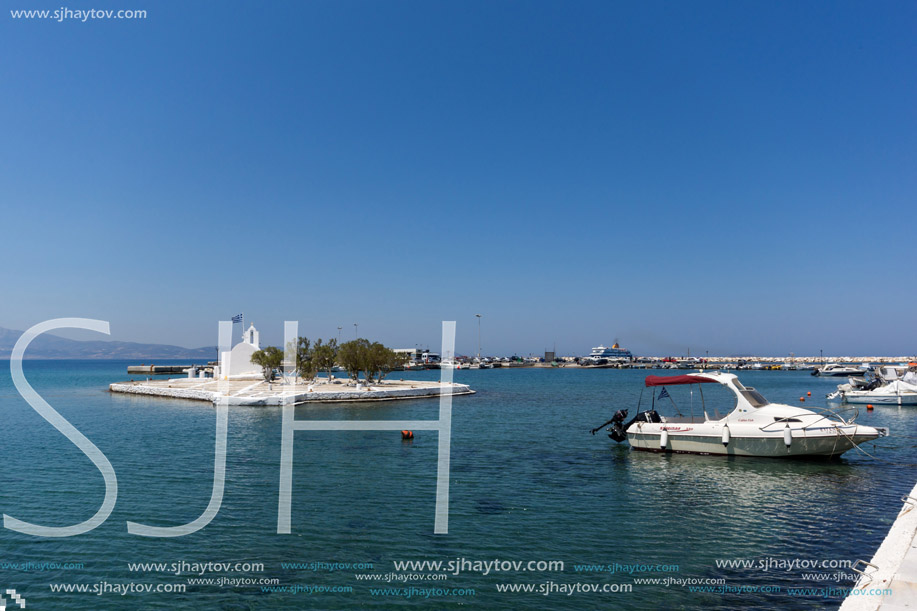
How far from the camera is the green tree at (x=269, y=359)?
205ft

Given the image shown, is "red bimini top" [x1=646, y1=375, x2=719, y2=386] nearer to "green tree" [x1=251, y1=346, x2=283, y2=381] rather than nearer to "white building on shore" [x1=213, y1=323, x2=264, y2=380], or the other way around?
"green tree" [x1=251, y1=346, x2=283, y2=381]

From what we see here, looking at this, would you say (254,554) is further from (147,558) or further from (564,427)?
(564,427)

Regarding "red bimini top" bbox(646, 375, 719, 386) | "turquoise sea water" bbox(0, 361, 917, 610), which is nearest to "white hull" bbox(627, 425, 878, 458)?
"turquoise sea water" bbox(0, 361, 917, 610)

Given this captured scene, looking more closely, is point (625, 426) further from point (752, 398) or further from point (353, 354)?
point (353, 354)

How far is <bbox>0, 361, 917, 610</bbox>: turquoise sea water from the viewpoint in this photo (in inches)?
455

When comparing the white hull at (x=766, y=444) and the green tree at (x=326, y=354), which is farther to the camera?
the green tree at (x=326, y=354)

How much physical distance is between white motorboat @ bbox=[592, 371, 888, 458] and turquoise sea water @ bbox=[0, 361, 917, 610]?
2.37ft

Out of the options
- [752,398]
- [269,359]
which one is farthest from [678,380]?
[269,359]

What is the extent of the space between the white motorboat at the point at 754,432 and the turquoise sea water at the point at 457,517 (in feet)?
2.37

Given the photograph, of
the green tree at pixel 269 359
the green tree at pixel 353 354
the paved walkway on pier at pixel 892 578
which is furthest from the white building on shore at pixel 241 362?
the paved walkway on pier at pixel 892 578

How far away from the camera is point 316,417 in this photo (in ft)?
138

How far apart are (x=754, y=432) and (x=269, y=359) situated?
2060 inches

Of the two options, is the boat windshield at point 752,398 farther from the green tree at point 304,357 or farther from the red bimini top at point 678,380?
the green tree at point 304,357

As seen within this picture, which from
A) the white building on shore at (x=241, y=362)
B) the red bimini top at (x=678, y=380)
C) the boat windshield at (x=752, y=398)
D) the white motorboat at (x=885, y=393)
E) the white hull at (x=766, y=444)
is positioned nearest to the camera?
the white hull at (x=766, y=444)
